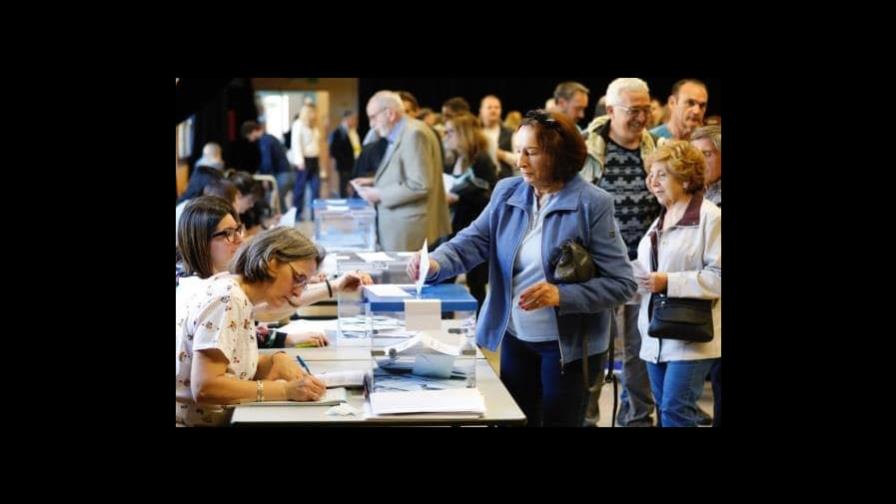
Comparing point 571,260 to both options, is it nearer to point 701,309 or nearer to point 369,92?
point 701,309

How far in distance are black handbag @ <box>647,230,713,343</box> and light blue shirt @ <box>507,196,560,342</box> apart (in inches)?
18.5

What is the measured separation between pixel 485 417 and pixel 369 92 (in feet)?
42.7

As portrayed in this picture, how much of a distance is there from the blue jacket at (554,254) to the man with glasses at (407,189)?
2566 millimetres

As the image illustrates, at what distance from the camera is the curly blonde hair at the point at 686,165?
421 centimetres

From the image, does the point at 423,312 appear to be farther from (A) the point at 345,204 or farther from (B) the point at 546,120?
(A) the point at 345,204

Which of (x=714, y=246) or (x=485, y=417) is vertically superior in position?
(x=714, y=246)

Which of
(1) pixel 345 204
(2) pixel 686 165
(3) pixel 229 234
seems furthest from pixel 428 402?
(1) pixel 345 204

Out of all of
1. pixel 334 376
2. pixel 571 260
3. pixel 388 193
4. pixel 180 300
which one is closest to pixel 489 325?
pixel 571 260

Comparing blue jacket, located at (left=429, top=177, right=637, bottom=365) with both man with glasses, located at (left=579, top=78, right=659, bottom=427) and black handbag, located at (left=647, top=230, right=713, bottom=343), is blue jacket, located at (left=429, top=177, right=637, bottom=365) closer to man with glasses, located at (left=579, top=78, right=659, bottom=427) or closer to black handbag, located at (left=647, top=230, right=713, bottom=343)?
black handbag, located at (left=647, top=230, right=713, bottom=343)

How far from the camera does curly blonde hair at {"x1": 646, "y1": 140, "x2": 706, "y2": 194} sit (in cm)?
421

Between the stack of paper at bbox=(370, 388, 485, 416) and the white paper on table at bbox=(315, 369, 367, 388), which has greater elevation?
the white paper on table at bbox=(315, 369, 367, 388)

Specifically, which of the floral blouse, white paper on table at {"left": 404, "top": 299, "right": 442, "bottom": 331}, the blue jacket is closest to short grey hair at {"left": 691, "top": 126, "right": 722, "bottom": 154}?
the blue jacket

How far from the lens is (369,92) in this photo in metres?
15.9

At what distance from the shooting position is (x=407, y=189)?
21.7 ft
